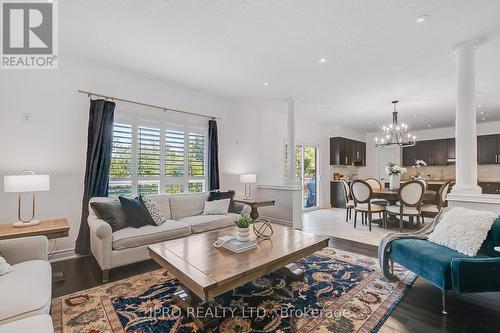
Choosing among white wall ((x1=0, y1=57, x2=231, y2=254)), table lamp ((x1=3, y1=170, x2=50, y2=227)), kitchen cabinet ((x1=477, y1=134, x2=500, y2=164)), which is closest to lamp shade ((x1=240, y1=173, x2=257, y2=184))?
white wall ((x1=0, y1=57, x2=231, y2=254))

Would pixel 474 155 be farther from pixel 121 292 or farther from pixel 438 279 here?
pixel 121 292

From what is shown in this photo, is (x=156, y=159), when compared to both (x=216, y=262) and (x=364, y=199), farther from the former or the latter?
(x=364, y=199)

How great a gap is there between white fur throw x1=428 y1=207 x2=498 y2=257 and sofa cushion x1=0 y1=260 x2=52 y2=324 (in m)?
3.29

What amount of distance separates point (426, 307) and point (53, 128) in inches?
186

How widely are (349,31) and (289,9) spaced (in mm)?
829

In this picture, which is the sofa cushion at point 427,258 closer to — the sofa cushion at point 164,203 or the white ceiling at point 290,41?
the white ceiling at point 290,41

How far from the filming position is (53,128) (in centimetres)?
322

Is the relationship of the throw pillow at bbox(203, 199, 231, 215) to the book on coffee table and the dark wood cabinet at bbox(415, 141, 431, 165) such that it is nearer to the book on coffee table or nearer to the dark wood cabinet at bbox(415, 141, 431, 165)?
the book on coffee table

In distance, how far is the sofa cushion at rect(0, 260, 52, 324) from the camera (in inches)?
52.1

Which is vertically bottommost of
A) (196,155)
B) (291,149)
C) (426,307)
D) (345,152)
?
(426,307)

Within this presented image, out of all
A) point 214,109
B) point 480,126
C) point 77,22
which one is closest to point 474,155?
point 214,109

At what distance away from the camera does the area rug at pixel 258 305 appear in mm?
1801

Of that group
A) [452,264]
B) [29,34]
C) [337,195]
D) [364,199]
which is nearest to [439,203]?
[364,199]

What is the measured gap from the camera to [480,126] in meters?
7.52
